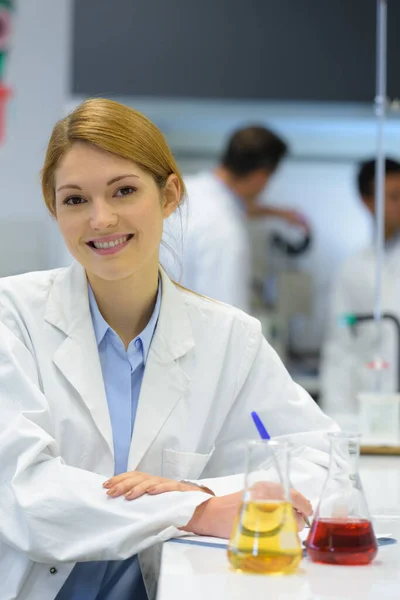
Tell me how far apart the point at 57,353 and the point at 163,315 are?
0.71ft

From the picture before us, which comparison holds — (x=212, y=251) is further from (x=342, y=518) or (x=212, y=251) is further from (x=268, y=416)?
(x=342, y=518)

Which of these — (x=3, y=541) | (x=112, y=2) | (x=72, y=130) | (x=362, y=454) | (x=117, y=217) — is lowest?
(x=362, y=454)

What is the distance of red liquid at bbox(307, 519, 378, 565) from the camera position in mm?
1212

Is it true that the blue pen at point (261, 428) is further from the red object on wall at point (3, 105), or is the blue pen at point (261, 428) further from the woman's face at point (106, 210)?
the red object on wall at point (3, 105)

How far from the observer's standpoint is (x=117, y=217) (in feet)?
5.28

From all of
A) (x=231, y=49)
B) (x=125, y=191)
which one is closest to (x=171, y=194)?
(x=125, y=191)

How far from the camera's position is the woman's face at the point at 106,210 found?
1.59 meters

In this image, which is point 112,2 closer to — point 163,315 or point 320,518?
point 163,315

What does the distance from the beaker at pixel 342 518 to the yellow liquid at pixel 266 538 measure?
0.07 metres

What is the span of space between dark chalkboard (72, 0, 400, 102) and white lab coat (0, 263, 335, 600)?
261 cm

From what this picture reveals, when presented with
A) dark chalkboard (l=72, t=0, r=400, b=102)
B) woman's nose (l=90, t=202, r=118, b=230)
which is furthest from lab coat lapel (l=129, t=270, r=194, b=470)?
dark chalkboard (l=72, t=0, r=400, b=102)

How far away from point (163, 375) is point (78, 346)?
0.51 ft

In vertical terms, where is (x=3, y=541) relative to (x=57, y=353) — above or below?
below

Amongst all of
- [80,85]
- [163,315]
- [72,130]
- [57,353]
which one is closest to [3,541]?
[57,353]
